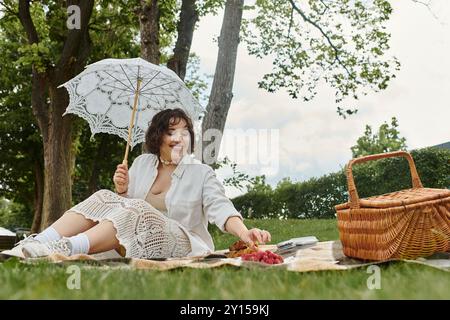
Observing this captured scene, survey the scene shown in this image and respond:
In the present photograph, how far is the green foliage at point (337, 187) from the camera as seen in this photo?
14.0 meters

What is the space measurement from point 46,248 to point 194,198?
1.28 metres

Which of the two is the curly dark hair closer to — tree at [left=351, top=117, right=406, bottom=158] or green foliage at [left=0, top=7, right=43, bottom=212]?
green foliage at [left=0, top=7, right=43, bottom=212]

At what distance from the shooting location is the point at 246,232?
4250 millimetres

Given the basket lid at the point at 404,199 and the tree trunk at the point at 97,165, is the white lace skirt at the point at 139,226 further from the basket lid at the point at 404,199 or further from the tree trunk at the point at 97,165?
the tree trunk at the point at 97,165

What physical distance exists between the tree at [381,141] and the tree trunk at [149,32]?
3235 centimetres

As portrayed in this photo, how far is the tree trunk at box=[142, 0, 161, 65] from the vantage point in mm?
8758

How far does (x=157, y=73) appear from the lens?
542 cm

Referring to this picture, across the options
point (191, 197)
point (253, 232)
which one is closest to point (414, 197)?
point (253, 232)

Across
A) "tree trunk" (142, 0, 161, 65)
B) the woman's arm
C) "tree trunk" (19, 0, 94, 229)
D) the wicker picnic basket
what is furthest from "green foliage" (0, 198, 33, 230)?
the wicker picnic basket

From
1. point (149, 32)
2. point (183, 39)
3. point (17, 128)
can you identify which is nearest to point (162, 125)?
point (149, 32)

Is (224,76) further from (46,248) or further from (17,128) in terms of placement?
(17,128)
